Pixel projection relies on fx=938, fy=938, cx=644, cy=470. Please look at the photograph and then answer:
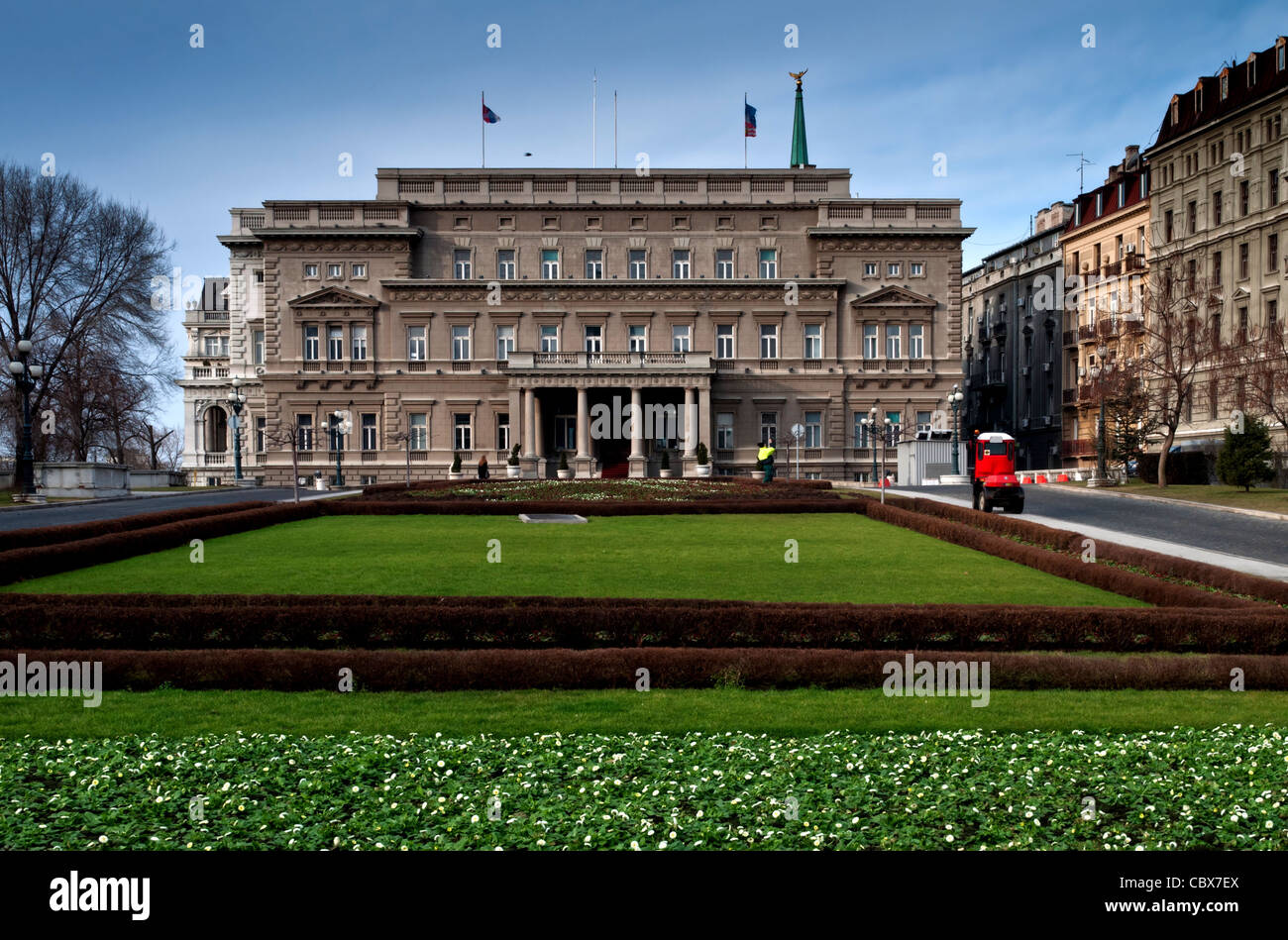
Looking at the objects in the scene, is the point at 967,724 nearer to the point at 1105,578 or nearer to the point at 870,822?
the point at 870,822

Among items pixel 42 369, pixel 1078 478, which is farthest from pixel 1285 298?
pixel 42 369

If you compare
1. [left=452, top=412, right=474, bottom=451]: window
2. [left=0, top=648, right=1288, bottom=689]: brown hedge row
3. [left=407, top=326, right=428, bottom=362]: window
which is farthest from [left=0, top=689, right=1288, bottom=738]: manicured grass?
[left=407, top=326, right=428, bottom=362]: window

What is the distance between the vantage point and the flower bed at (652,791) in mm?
5809

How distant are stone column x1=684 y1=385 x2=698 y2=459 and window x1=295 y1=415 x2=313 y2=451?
25385mm

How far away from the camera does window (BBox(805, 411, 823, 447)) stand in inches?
2457

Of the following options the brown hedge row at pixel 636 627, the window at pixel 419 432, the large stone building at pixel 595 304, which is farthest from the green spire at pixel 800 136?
the brown hedge row at pixel 636 627

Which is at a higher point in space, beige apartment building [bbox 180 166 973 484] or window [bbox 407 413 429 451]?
beige apartment building [bbox 180 166 973 484]

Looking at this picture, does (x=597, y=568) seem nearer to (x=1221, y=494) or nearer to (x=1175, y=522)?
(x=1175, y=522)

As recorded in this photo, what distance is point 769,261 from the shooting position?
64.2 metres

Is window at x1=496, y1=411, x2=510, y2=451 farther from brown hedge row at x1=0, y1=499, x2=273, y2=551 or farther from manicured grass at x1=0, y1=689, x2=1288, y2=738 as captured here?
manicured grass at x1=0, y1=689, x2=1288, y2=738

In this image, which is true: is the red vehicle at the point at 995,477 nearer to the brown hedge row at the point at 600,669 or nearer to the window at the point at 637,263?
the brown hedge row at the point at 600,669

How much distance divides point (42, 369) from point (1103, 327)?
59684 millimetres

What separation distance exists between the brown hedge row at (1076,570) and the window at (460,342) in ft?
141
